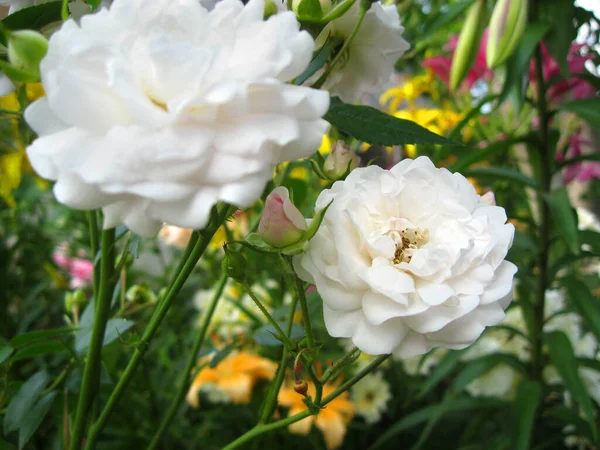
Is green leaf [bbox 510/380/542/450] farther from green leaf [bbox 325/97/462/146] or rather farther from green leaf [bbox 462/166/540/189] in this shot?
green leaf [bbox 325/97/462/146]

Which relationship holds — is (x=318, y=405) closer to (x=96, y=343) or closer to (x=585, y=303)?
(x=96, y=343)

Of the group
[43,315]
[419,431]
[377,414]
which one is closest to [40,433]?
[43,315]

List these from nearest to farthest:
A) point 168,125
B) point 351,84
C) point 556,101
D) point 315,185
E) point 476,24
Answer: point 168,125, point 351,84, point 476,24, point 556,101, point 315,185

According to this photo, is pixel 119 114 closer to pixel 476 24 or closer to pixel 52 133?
pixel 52 133

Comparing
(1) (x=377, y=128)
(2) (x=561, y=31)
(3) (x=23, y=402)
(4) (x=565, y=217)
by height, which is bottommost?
(3) (x=23, y=402)

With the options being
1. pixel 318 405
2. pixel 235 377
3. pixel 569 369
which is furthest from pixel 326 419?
pixel 318 405

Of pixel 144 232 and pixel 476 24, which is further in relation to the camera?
pixel 476 24

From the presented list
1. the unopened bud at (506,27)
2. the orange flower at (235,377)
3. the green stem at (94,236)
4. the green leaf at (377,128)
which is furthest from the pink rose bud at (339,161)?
the orange flower at (235,377)
